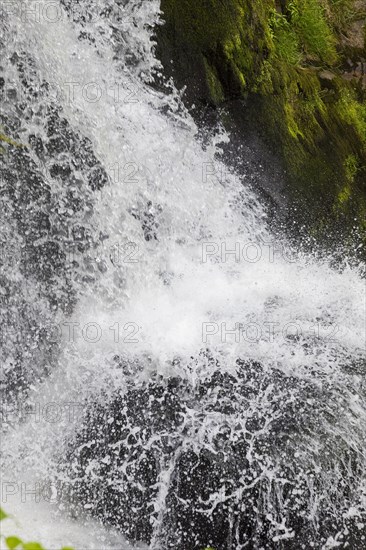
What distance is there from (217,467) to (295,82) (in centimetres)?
303

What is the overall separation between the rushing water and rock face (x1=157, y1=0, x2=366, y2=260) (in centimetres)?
25

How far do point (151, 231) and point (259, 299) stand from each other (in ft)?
3.35

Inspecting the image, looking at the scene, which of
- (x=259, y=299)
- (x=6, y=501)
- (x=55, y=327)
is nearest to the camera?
(x=6, y=501)

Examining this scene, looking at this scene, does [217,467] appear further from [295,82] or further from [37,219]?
[295,82]

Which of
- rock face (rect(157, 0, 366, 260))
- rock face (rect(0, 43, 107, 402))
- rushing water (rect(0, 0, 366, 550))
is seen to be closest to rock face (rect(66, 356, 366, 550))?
rushing water (rect(0, 0, 366, 550))

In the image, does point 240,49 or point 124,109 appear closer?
point 124,109

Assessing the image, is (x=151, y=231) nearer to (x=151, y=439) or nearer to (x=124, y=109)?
(x=124, y=109)

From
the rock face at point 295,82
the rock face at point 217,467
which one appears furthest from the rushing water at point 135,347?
the rock face at point 295,82

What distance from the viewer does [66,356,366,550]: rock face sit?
10.7 feet

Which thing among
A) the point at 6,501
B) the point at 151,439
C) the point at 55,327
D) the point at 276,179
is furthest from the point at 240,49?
the point at 6,501

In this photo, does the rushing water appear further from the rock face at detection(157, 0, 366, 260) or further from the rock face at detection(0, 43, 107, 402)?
the rock face at detection(157, 0, 366, 260)

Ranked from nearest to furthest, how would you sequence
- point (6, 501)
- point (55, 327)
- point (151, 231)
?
point (6, 501)
point (55, 327)
point (151, 231)

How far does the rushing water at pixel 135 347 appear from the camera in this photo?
10.8 feet

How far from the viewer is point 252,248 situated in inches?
175
